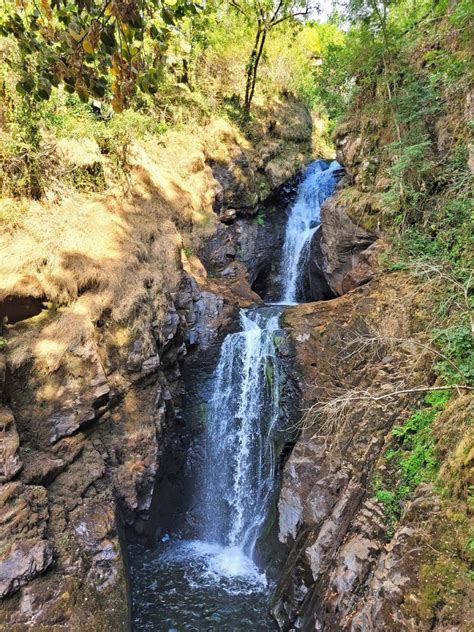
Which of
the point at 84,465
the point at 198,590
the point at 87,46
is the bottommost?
the point at 198,590

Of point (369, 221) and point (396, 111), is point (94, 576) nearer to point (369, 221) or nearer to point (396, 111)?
point (369, 221)

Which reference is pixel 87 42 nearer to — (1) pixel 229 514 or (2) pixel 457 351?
(2) pixel 457 351

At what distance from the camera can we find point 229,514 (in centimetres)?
836

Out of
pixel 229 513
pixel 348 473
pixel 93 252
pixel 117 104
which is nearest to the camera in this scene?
pixel 117 104

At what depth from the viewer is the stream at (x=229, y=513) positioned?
244 inches

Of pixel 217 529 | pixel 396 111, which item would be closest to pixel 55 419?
pixel 217 529

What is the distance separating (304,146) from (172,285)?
11.2 m

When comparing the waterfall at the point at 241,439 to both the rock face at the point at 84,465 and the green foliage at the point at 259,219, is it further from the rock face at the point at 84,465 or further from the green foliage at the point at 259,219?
the green foliage at the point at 259,219

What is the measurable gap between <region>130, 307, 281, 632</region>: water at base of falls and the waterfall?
0.02m

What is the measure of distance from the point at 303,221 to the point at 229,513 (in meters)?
10.0

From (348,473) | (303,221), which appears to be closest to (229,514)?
(348,473)

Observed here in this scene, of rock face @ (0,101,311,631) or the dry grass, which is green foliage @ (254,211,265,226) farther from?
the dry grass

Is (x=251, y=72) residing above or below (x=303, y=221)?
above

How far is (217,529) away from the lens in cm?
830
